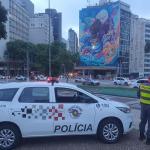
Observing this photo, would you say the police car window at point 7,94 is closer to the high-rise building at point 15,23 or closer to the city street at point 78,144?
the city street at point 78,144

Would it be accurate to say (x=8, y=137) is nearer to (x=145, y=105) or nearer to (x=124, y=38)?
(x=145, y=105)

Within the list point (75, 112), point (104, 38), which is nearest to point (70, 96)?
point (75, 112)

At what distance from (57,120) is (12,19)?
432 feet

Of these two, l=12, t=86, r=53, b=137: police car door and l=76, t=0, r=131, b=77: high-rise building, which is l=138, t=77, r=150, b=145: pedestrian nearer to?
l=12, t=86, r=53, b=137: police car door

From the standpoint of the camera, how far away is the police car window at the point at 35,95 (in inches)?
342

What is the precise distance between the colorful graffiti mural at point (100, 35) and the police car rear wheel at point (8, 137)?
113 m

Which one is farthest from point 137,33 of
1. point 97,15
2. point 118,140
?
point 118,140

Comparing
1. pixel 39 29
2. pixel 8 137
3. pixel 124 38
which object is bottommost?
pixel 8 137

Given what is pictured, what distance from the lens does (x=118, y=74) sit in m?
123

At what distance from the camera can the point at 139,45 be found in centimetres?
15438

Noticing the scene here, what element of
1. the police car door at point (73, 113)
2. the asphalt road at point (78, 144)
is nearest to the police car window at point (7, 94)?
the police car door at point (73, 113)

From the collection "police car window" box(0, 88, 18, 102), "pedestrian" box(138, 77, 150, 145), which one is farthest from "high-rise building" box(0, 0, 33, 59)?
"pedestrian" box(138, 77, 150, 145)

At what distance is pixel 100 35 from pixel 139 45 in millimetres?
34864

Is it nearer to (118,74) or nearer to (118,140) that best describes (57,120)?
(118,140)
